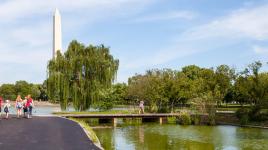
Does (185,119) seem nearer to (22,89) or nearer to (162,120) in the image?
(162,120)

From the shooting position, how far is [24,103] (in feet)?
A: 109

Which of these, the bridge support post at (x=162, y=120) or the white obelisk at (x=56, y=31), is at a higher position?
the white obelisk at (x=56, y=31)

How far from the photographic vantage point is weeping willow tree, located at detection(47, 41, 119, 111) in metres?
51.1

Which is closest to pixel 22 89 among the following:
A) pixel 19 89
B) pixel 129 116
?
pixel 19 89

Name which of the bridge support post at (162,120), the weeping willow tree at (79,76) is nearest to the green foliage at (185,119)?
the bridge support post at (162,120)

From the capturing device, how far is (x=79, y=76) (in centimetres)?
5184

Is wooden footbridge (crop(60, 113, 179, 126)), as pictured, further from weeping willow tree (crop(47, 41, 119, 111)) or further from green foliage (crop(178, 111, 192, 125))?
weeping willow tree (crop(47, 41, 119, 111))

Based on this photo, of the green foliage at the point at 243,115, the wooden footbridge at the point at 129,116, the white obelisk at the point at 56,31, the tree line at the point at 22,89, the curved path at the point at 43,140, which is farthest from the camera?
the tree line at the point at 22,89

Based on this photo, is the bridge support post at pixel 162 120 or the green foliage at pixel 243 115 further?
the bridge support post at pixel 162 120

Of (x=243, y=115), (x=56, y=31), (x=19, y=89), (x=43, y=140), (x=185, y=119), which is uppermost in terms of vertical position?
(x=56, y=31)

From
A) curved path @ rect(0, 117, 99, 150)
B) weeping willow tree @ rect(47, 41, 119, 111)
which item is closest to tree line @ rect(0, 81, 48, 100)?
weeping willow tree @ rect(47, 41, 119, 111)

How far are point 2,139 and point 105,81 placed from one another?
3525 cm

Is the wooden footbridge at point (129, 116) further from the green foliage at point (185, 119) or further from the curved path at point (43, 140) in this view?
the curved path at point (43, 140)

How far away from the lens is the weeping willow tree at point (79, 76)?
5106 centimetres
